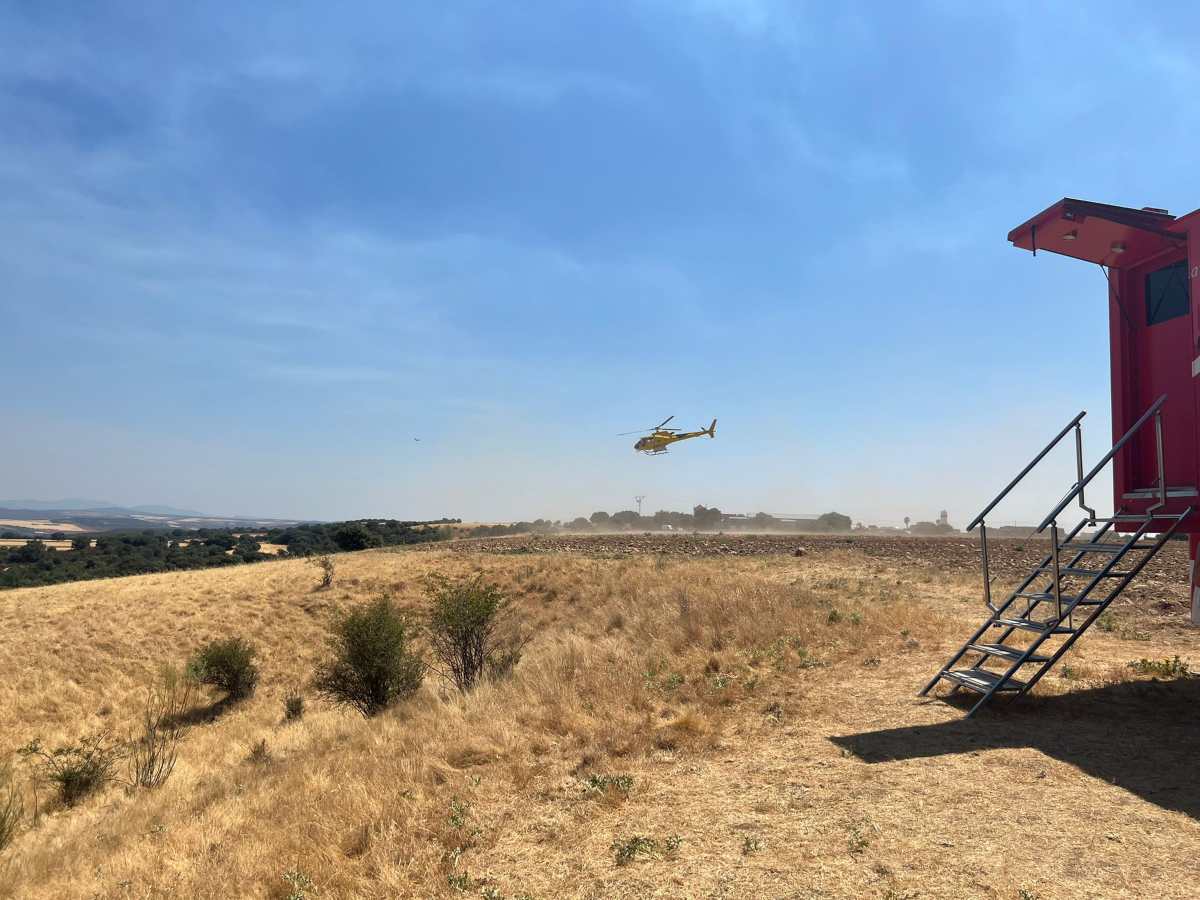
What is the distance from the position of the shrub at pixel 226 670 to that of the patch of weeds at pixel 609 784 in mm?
22129

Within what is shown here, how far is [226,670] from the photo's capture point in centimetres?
2470

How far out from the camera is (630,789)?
6.95 metres

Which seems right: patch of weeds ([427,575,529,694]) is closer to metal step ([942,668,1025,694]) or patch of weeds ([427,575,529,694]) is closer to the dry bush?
the dry bush

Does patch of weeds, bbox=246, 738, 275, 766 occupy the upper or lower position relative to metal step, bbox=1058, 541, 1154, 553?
lower

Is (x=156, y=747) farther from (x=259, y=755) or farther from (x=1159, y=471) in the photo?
(x=1159, y=471)

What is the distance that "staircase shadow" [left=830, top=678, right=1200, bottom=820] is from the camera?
21.1 ft

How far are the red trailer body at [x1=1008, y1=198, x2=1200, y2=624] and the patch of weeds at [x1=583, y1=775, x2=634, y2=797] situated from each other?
25.2 ft

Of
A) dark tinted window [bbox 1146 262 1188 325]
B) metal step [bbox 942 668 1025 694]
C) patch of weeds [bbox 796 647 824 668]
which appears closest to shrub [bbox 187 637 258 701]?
patch of weeds [bbox 796 647 824 668]

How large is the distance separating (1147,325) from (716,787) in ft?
28.7

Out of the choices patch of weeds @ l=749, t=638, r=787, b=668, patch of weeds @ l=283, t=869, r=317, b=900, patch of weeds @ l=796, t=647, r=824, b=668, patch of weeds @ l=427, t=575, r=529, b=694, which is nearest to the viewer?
patch of weeds @ l=283, t=869, r=317, b=900

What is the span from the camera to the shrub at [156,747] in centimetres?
1512

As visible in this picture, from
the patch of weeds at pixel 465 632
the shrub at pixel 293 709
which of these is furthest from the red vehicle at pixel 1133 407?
the shrub at pixel 293 709

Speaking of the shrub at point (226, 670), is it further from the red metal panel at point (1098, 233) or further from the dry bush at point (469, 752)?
the red metal panel at point (1098, 233)

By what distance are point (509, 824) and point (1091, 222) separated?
10.2 m
